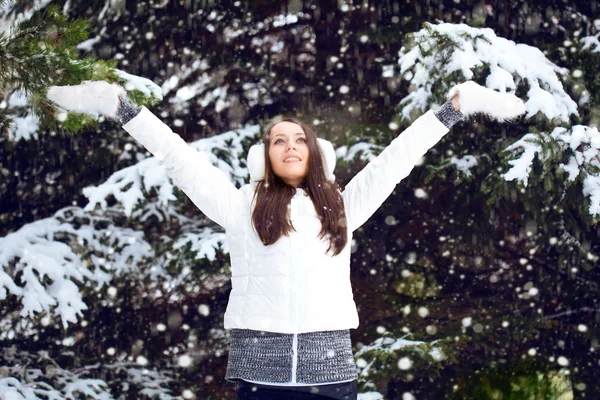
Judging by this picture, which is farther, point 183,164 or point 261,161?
point 261,161

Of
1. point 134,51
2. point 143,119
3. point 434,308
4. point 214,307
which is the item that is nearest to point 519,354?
point 434,308

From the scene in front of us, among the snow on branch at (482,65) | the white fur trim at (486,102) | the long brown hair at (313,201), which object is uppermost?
the snow on branch at (482,65)

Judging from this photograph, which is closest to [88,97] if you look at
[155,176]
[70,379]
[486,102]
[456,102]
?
[456,102]

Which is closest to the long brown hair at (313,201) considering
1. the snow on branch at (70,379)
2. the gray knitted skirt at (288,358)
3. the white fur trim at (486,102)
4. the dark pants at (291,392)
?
the gray knitted skirt at (288,358)

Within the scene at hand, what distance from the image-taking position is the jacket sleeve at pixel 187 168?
257 cm

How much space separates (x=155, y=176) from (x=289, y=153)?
253 cm

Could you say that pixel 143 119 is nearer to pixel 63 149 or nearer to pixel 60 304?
pixel 60 304

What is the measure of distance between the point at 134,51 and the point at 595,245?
16.4ft

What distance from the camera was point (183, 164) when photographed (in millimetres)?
2615

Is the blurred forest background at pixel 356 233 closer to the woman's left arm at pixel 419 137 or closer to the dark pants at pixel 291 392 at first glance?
the woman's left arm at pixel 419 137

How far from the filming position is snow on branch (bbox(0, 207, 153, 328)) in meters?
4.89

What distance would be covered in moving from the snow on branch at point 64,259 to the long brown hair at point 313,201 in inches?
111

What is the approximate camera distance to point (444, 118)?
2.70 meters

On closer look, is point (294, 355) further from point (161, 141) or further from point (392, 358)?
point (392, 358)
